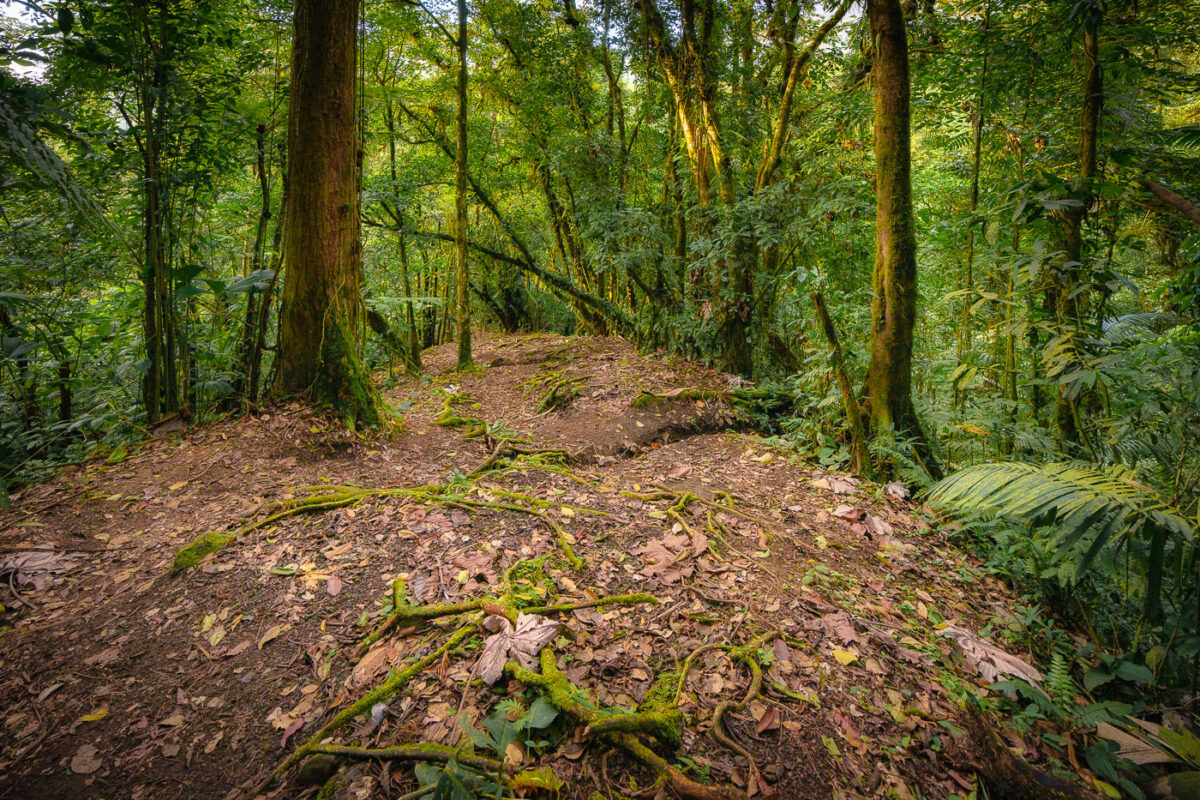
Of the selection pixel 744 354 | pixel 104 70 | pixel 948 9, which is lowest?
pixel 744 354

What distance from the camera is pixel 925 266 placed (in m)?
7.60

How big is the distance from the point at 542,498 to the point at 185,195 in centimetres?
418

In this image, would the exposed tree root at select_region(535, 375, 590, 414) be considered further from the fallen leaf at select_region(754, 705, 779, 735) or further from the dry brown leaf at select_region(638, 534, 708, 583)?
the fallen leaf at select_region(754, 705, 779, 735)

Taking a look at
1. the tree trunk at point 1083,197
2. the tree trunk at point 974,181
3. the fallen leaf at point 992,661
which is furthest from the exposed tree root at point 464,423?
the tree trunk at point 1083,197

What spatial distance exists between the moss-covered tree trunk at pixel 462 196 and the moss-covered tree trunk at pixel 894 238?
6480 mm

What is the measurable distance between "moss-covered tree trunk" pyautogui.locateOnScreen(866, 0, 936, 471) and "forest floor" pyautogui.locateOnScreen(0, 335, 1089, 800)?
811 mm

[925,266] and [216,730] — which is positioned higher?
[925,266]

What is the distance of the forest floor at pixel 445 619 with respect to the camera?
1.76 metres

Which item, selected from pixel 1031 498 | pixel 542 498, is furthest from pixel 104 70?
pixel 1031 498

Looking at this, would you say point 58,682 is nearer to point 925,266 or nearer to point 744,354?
point 744,354

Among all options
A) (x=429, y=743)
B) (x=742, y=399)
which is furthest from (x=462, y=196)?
(x=429, y=743)

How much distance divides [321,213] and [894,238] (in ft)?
16.9

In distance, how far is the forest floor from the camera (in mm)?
1757

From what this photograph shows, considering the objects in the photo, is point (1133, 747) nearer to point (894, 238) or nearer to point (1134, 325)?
point (1134, 325)
